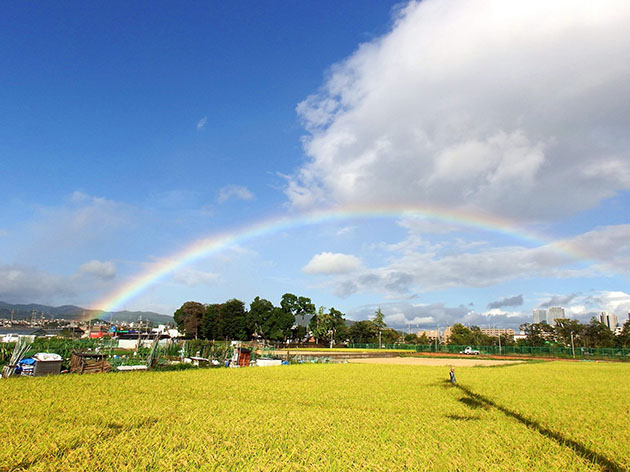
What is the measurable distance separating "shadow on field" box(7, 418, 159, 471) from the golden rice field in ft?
0.08

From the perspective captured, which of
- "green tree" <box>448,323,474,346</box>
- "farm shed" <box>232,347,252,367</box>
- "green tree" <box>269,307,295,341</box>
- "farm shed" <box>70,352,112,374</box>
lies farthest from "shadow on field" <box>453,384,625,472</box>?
"green tree" <box>448,323,474,346</box>

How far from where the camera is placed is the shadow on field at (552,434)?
7344 millimetres

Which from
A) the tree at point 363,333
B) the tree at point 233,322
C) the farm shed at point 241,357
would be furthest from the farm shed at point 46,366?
the tree at point 363,333

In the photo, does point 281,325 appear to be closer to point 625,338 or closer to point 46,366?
point 625,338

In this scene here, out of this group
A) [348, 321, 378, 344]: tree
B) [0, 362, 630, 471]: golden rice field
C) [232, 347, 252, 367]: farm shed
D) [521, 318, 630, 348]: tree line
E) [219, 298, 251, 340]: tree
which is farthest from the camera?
[348, 321, 378, 344]: tree

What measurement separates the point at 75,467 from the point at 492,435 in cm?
837

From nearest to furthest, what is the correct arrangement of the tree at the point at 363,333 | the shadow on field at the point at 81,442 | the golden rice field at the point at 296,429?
the shadow on field at the point at 81,442 < the golden rice field at the point at 296,429 < the tree at the point at 363,333

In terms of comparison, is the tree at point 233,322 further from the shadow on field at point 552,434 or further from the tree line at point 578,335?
the shadow on field at point 552,434

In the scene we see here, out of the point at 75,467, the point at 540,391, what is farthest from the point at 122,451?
the point at 540,391

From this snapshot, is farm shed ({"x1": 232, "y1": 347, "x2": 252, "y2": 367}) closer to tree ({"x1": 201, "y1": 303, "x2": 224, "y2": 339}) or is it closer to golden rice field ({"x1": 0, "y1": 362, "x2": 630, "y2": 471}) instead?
golden rice field ({"x1": 0, "y1": 362, "x2": 630, "y2": 471})

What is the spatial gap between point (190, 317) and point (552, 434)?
353ft

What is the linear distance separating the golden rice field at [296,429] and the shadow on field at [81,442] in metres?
0.02

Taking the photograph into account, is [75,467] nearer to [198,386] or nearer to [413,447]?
[413,447]

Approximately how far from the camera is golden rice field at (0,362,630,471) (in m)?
6.75
